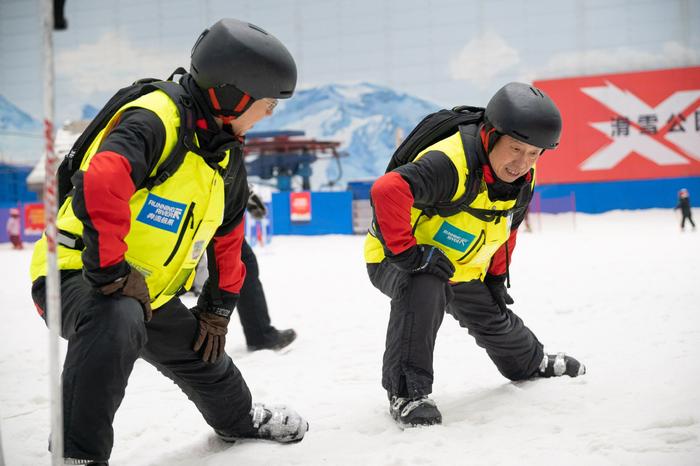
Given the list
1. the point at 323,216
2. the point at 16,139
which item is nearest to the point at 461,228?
the point at 323,216

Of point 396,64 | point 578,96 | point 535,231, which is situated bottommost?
point 535,231

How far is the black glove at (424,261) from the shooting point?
8.81ft

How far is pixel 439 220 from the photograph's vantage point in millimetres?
2850

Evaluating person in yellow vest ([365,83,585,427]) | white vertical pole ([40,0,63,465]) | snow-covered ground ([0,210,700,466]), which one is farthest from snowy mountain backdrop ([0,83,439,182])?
white vertical pole ([40,0,63,465])

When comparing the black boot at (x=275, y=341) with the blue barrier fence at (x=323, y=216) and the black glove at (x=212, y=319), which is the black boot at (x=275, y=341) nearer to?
the black glove at (x=212, y=319)

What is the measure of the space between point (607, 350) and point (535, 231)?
1105 cm

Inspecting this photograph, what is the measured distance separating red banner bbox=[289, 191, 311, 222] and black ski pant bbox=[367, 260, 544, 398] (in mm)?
13282

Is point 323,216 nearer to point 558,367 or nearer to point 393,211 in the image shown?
point 558,367

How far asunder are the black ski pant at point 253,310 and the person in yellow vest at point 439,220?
1577 mm

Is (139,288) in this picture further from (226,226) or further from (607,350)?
(607,350)

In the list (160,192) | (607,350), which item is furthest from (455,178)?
(607,350)

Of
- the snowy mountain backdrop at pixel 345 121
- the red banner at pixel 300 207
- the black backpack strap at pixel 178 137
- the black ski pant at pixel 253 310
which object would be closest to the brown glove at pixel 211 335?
the black backpack strap at pixel 178 137

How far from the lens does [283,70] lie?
7.39 feet

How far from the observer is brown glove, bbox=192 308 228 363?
7.89 ft
